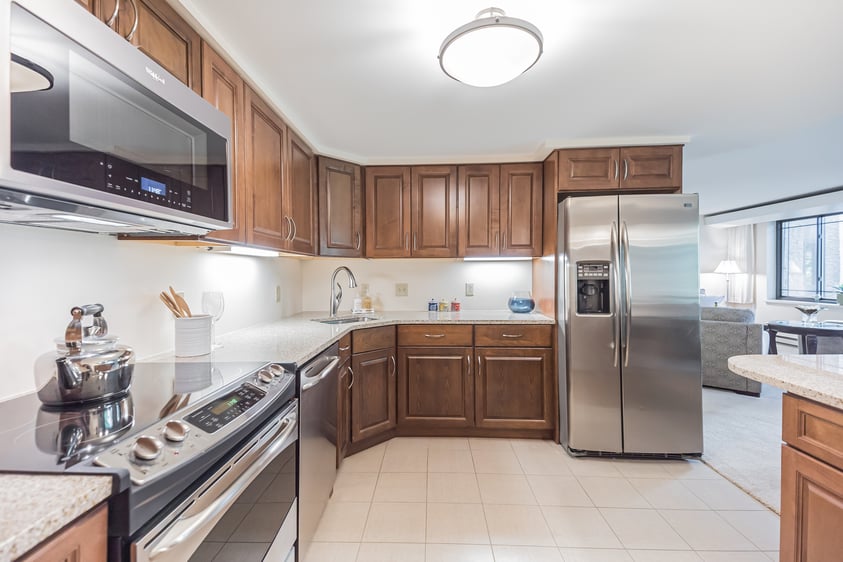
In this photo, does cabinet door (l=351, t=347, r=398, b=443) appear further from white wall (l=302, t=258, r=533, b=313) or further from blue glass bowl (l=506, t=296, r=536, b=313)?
blue glass bowl (l=506, t=296, r=536, b=313)

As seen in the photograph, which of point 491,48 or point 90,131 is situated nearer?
point 90,131

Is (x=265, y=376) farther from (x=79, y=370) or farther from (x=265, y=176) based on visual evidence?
(x=265, y=176)

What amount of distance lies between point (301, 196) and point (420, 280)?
4.26ft

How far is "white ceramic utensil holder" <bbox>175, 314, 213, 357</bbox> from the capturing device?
1504 millimetres

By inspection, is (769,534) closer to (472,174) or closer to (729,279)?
(472,174)

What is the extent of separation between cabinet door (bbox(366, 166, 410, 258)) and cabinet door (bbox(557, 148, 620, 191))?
1.19 m

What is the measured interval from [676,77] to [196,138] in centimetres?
214

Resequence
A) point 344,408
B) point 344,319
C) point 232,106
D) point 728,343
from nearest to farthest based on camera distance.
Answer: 1. point 232,106
2. point 344,408
3. point 344,319
4. point 728,343

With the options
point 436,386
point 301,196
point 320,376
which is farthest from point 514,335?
point 301,196

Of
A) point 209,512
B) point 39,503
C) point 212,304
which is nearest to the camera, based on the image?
point 39,503

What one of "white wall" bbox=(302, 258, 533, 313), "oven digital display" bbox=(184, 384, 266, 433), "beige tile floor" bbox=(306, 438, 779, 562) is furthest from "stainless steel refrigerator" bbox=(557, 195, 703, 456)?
"oven digital display" bbox=(184, 384, 266, 433)

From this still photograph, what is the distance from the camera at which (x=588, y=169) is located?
261 cm

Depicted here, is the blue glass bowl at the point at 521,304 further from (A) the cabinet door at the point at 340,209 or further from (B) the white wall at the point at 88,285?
(B) the white wall at the point at 88,285

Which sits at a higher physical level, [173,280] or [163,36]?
[163,36]
